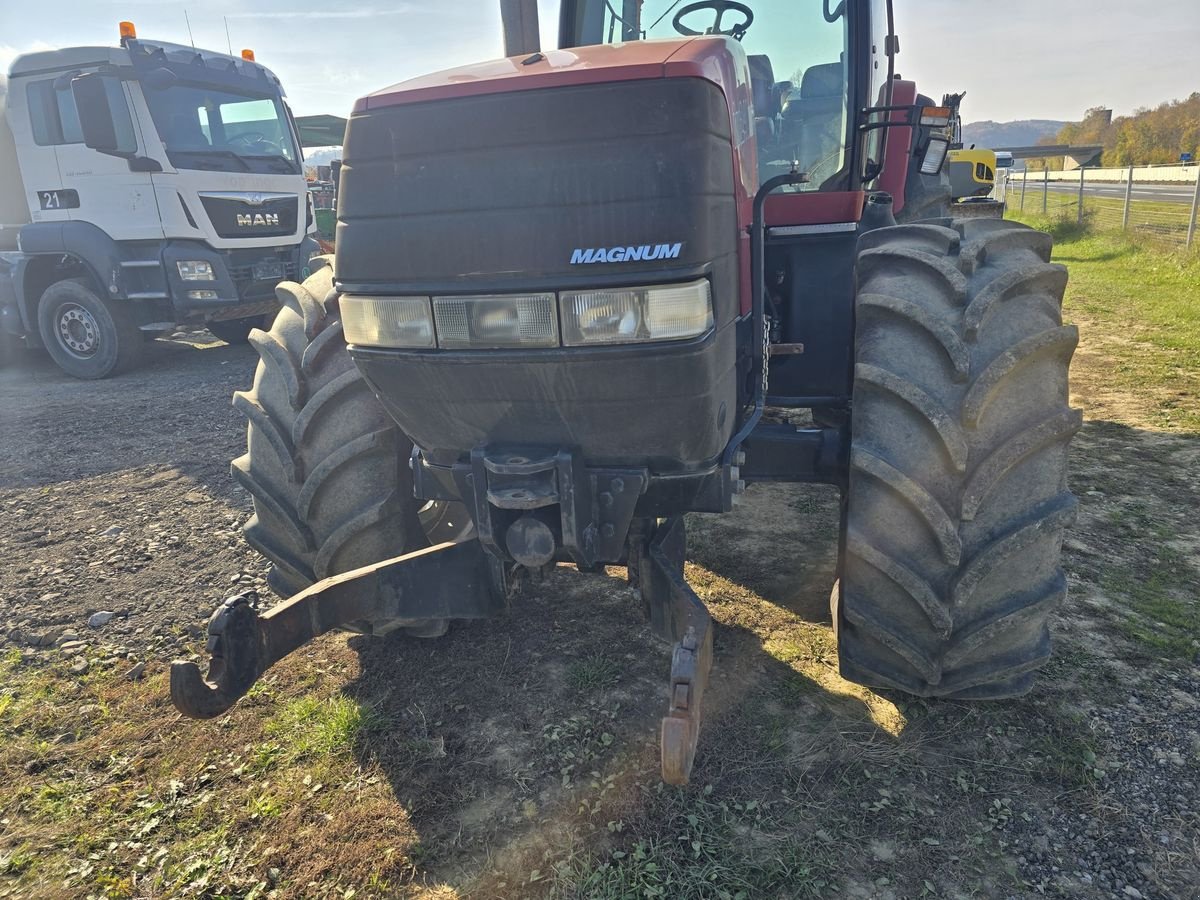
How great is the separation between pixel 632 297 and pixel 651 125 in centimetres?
33

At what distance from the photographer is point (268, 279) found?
7.94 m

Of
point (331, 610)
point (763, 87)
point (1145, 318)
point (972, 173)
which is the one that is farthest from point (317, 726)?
point (1145, 318)

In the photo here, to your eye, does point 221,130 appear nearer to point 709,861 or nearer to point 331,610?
point 331,610

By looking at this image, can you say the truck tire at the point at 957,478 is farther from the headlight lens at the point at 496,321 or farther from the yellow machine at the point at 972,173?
the yellow machine at the point at 972,173

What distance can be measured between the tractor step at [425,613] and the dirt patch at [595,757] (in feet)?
1.14

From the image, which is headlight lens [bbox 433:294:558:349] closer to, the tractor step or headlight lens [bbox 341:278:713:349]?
headlight lens [bbox 341:278:713:349]

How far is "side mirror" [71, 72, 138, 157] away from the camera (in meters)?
6.60

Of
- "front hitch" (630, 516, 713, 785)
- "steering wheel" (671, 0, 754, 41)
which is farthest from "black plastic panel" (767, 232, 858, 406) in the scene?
"steering wheel" (671, 0, 754, 41)

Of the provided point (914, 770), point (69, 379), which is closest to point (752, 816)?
point (914, 770)

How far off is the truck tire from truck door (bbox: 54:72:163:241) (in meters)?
7.12

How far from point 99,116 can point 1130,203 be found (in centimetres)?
1937

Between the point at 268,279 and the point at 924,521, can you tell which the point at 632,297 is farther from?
the point at 268,279

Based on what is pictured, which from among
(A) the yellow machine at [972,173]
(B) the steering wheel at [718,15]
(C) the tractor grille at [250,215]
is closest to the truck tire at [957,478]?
(B) the steering wheel at [718,15]

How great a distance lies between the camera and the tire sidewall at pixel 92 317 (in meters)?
7.66
